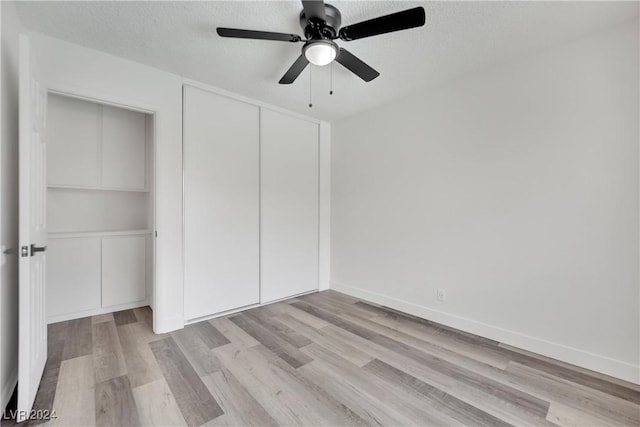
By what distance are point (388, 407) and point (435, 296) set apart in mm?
1545

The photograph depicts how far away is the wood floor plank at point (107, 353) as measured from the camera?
6.51 feet

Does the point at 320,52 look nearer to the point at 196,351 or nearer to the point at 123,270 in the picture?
the point at 196,351

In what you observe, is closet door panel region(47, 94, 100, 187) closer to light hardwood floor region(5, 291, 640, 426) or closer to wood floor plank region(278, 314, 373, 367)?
light hardwood floor region(5, 291, 640, 426)

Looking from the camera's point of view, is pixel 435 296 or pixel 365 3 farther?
pixel 435 296

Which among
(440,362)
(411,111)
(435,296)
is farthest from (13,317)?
(411,111)

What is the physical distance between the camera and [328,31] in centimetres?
179

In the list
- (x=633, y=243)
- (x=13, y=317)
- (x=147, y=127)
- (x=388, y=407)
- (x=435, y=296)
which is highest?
(x=147, y=127)

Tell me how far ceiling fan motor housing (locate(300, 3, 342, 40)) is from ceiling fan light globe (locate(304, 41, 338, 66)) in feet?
0.19

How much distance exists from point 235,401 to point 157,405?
0.45m

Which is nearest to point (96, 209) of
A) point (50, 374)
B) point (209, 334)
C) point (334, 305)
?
point (50, 374)

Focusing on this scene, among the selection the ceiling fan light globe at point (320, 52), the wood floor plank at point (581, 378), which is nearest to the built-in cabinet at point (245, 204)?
the ceiling fan light globe at point (320, 52)

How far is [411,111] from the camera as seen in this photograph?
10.4ft

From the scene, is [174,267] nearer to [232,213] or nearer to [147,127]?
[232,213]

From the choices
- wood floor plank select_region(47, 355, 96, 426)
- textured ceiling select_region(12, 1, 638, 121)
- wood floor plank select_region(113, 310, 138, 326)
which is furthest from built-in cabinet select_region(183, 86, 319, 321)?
wood floor plank select_region(47, 355, 96, 426)
